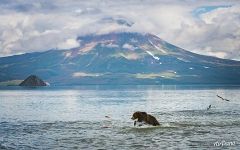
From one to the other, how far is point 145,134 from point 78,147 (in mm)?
10187

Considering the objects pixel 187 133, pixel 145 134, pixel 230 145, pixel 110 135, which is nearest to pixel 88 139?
pixel 110 135

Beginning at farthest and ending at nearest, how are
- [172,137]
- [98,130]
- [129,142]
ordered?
[98,130]
[172,137]
[129,142]

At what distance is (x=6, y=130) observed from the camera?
166 ft

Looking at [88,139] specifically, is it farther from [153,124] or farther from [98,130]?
[153,124]

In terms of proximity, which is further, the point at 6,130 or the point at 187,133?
the point at 6,130

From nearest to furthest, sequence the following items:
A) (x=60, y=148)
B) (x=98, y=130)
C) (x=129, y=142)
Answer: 1. (x=60, y=148)
2. (x=129, y=142)
3. (x=98, y=130)

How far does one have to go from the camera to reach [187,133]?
4522cm

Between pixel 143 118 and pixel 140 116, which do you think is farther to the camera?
pixel 143 118

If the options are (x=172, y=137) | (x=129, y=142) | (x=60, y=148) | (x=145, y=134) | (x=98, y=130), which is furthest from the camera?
(x=98, y=130)

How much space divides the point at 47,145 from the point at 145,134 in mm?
11395

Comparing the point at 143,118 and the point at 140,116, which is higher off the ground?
the point at 140,116

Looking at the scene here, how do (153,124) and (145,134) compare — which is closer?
(145,134)

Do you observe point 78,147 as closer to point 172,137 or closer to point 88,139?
point 88,139

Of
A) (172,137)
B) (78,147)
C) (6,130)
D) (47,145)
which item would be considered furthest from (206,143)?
(6,130)
